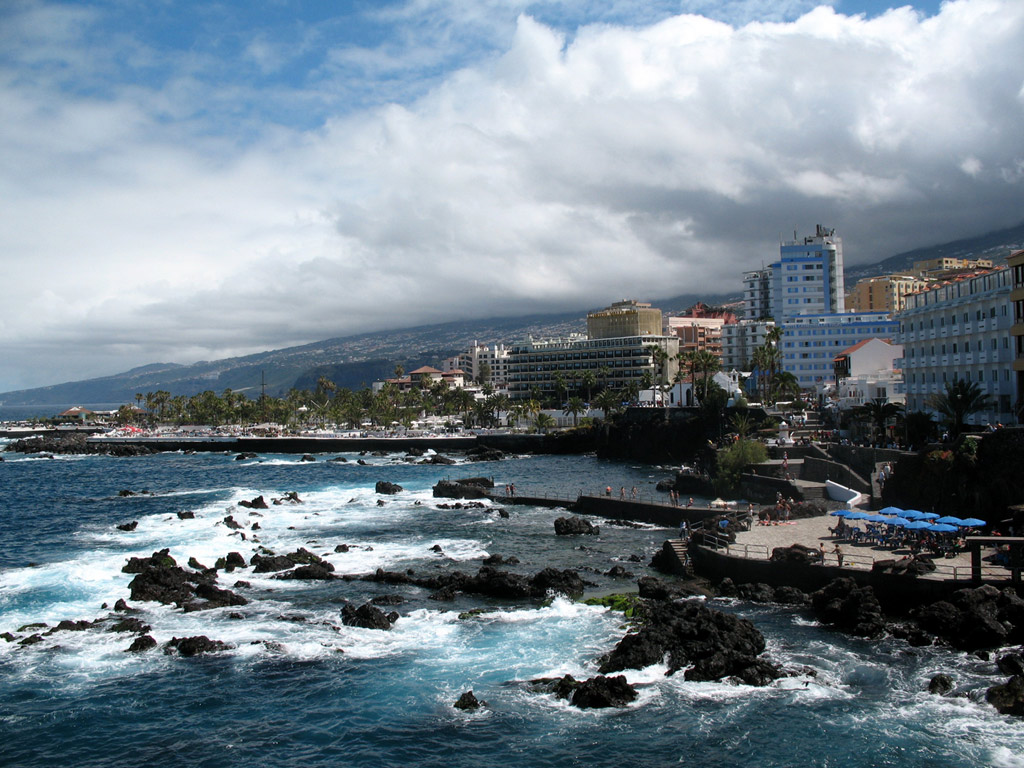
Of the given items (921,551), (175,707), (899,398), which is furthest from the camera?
(899,398)

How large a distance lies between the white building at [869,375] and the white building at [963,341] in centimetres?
555

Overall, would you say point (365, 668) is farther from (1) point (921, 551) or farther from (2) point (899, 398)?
(2) point (899, 398)

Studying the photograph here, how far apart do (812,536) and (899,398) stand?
4598 centimetres

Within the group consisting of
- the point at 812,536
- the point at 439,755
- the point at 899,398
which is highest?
the point at 899,398

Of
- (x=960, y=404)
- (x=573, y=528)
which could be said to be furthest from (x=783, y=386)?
(x=573, y=528)

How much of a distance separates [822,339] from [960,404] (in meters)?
96.1

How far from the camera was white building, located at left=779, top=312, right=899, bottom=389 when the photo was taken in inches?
5723

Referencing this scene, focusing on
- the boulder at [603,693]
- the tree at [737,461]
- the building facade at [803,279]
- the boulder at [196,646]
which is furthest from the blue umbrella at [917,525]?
the building facade at [803,279]

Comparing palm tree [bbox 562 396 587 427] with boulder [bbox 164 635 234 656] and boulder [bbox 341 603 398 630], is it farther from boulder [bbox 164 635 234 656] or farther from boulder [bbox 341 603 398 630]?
boulder [bbox 164 635 234 656]

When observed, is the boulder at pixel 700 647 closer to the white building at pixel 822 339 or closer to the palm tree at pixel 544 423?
the palm tree at pixel 544 423

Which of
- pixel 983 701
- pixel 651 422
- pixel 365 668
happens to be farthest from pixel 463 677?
pixel 651 422

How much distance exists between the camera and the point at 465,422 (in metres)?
182

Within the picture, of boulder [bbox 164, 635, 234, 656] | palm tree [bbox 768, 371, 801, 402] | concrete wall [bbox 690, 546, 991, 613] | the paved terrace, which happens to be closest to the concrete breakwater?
palm tree [bbox 768, 371, 801, 402]

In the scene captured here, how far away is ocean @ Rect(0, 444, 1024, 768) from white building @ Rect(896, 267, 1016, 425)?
107 feet
